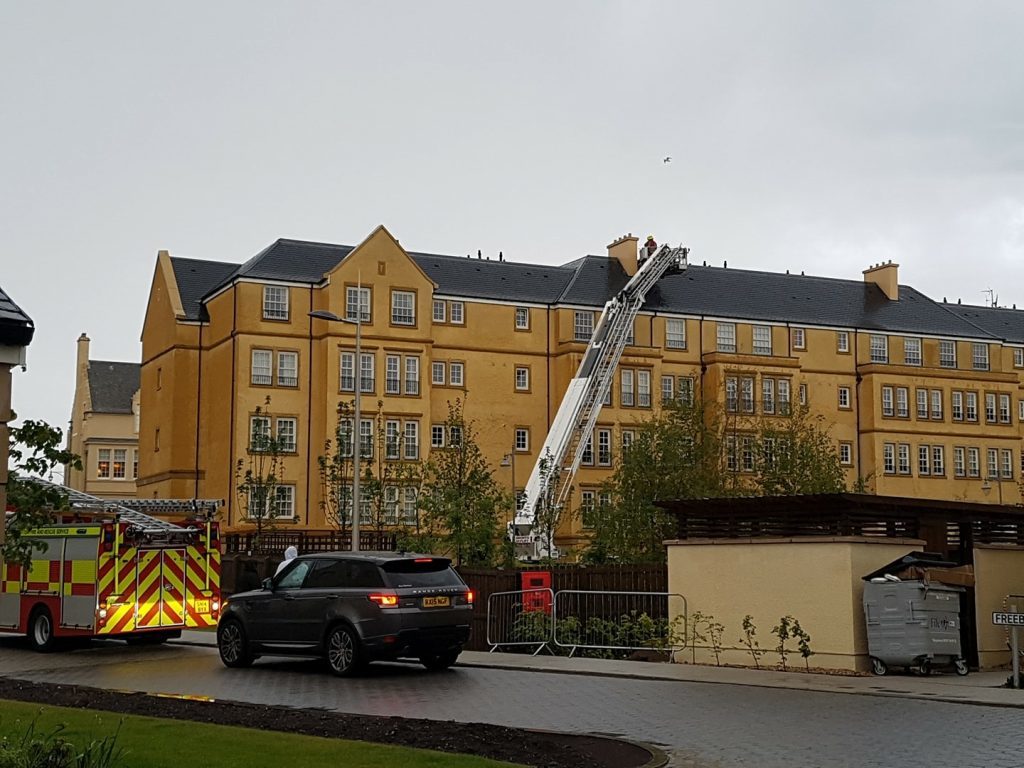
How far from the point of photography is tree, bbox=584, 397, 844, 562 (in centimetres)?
3662

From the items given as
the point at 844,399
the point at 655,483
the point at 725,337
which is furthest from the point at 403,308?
the point at 655,483

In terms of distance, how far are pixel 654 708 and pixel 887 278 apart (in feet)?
233

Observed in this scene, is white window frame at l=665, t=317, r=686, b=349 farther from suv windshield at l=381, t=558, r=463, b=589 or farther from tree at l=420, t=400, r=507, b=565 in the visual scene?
suv windshield at l=381, t=558, r=463, b=589

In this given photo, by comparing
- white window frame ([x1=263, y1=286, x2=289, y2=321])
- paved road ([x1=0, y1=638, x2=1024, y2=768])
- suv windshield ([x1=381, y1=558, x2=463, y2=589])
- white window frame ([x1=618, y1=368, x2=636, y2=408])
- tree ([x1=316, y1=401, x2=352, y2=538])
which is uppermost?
white window frame ([x1=263, y1=286, x2=289, y2=321])

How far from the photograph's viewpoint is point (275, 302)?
66.0 m

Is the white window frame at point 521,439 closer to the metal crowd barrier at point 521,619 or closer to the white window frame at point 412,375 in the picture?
the white window frame at point 412,375

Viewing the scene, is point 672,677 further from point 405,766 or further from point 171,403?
point 171,403

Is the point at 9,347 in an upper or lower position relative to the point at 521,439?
lower

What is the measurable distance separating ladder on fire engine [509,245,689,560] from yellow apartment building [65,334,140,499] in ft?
125

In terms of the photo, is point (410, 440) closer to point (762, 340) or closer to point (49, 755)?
point (762, 340)

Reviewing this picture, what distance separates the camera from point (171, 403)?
2778 inches

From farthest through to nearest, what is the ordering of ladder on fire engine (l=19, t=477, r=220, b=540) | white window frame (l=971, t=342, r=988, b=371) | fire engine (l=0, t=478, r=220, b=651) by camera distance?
white window frame (l=971, t=342, r=988, b=371) → ladder on fire engine (l=19, t=477, r=220, b=540) → fire engine (l=0, t=478, r=220, b=651)

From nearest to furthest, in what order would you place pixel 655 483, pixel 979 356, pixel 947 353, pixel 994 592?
pixel 994 592, pixel 655 483, pixel 947 353, pixel 979 356

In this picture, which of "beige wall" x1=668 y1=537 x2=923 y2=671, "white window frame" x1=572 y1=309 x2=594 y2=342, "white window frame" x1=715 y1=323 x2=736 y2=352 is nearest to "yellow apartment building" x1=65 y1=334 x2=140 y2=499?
"white window frame" x1=572 y1=309 x2=594 y2=342
